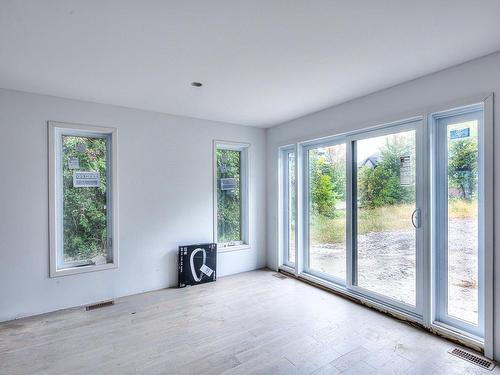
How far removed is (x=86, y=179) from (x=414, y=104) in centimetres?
377

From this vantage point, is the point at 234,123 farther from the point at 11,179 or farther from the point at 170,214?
the point at 11,179

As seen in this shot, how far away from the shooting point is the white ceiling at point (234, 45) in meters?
1.60

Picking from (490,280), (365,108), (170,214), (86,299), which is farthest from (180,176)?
(490,280)

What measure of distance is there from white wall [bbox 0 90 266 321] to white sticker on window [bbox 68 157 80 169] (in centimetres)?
27

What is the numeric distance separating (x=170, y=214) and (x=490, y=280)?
3.47 m

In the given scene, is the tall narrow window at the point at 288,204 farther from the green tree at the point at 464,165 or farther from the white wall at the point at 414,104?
the green tree at the point at 464,165

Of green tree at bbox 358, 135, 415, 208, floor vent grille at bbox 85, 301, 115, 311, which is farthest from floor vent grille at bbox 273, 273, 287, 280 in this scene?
floor vent grille at bbox 85, 301, 115, 311

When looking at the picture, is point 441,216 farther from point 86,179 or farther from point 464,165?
point 86,179

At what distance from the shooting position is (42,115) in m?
2.99

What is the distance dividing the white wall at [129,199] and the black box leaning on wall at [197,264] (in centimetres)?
14

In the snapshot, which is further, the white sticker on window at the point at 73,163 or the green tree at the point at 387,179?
the white sticker on window at the point at 73,163

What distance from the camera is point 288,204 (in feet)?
14.6

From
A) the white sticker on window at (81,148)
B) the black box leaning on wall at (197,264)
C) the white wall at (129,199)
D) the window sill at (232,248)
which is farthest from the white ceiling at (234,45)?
the window sill at (232,248)

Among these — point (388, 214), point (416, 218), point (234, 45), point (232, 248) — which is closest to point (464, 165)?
point (416, 218)
